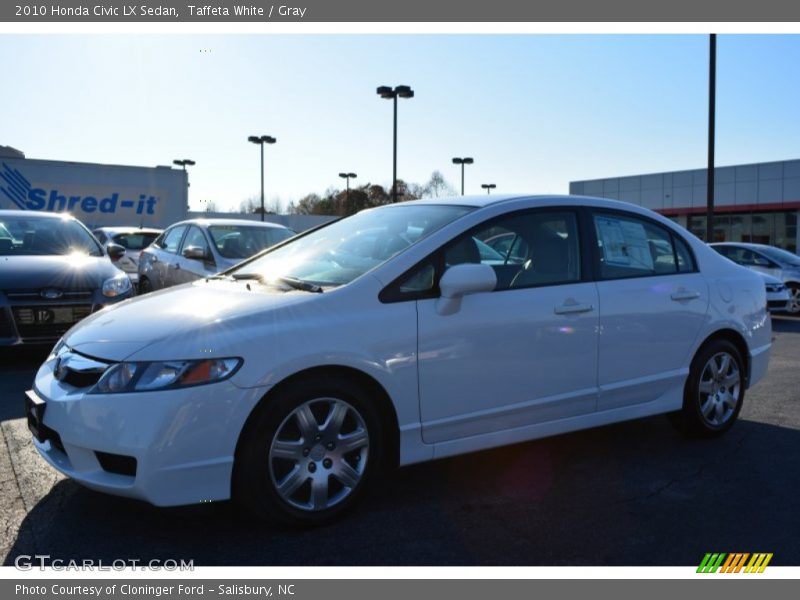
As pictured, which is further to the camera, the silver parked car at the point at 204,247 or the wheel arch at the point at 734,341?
the silver parked car at the point at 204,247

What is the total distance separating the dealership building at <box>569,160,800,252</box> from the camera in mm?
34312

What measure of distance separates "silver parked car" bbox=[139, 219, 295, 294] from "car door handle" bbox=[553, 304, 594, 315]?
17.8 ft

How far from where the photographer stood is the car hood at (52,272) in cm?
692

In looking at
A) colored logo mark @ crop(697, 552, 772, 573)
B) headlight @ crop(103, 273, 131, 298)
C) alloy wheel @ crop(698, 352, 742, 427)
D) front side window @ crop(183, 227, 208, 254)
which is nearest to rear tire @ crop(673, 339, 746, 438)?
alloy wheel @ crop(698, 352, 742, 427)

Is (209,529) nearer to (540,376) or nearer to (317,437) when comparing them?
(317,437)

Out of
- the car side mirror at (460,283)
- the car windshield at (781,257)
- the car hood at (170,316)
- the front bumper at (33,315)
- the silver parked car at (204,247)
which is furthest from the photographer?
the car windshield at (781,257)

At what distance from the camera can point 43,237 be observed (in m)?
8.26

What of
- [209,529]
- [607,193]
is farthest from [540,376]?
[607,193]

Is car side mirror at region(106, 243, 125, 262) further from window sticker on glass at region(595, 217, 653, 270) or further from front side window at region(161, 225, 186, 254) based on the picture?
window sticker on glass at region(595, 217, 653, 270)

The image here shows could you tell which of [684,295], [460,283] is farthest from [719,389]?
[460,283]

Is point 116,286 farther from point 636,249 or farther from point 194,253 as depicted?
point 636,249

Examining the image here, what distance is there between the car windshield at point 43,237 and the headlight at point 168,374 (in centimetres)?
539

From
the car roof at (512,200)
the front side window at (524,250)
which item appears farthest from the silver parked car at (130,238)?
the front side window at (524,250)

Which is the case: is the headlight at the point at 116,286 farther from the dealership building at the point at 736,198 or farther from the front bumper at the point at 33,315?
the dealership building at the point at 736,198
